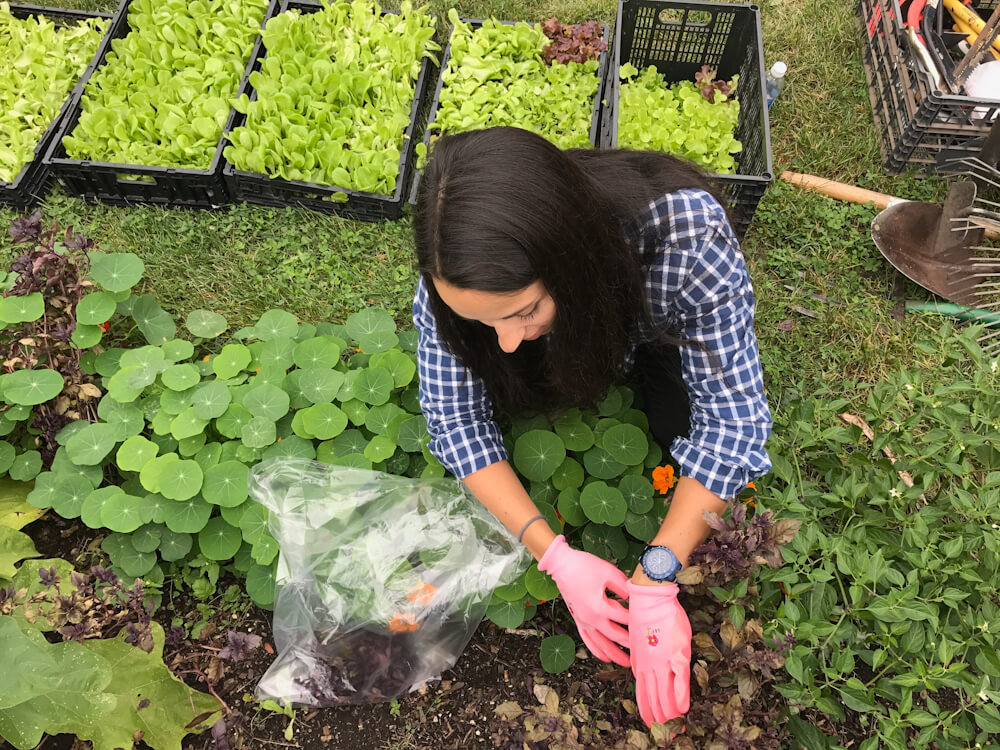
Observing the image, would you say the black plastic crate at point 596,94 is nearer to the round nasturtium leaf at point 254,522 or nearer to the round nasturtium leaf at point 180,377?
the round nasturtium leaf at point 180,377

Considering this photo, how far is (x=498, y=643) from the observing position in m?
2.02

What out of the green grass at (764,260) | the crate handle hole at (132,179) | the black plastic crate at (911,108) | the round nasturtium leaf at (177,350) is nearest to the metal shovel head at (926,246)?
the green grass at (764,260)

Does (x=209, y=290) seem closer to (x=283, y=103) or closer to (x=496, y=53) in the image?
(x=283, y=103)

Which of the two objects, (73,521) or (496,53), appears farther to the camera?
(496,53)

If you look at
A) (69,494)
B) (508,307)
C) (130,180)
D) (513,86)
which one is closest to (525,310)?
(508,307)

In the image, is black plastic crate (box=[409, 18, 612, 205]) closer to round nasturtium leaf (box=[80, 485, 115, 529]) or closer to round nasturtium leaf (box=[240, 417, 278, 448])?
round nasturtium leaf (box=[240, 417, 278, 448])

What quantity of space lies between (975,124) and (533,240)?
263cm

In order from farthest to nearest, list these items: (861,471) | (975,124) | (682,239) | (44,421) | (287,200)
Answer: (287,200) → (975,124) → (44,421) → (861,471) → (682,239)

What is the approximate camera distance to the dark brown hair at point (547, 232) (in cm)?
121

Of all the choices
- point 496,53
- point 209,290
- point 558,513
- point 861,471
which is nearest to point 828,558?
point 861,471

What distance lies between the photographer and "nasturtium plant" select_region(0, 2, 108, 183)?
2957 millimetres

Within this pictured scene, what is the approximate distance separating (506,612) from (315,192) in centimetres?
194

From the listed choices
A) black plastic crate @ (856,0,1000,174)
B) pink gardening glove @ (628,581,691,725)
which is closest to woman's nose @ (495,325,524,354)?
pink gardening glove @ (628,581,691,725)

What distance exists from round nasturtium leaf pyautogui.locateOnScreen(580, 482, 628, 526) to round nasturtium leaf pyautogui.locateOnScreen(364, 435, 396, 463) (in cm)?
61
